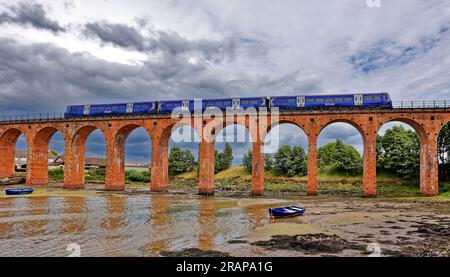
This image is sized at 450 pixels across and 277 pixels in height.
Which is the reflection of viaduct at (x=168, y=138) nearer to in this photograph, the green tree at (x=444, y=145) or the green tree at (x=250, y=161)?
the green tree at (x=444, y=145)

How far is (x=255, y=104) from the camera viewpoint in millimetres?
39469

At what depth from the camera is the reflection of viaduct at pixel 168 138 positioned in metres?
35.1

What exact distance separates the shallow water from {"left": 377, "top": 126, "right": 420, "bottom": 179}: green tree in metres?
28.8

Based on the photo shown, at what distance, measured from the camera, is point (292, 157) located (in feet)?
196

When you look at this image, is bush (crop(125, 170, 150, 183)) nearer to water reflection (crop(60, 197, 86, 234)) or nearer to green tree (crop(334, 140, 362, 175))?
green tree (crop(334, 140, 362, 175))

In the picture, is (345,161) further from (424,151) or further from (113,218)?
(113,218)

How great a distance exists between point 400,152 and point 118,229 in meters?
41.8

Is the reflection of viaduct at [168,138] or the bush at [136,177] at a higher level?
the reflection of viaduct at [168,138]

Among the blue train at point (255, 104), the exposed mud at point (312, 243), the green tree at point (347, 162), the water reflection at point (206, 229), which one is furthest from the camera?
the green tree at point (347, 162)

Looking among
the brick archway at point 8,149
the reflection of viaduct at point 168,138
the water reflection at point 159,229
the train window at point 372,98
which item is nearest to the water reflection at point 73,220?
the water reflection at point 159,229

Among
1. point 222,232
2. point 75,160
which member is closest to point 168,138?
point 75,160

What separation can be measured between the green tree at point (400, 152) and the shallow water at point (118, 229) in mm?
28753

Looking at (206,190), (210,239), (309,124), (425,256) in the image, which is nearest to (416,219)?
(425,256)

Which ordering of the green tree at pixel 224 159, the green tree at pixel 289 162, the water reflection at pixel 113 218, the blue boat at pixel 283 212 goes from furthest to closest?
1. the green tree at pixel 224 159
2. the green tree at pixel 289 162
3. the blue boat at pixel 283 212
4. the water reflection at pixel 113 218
